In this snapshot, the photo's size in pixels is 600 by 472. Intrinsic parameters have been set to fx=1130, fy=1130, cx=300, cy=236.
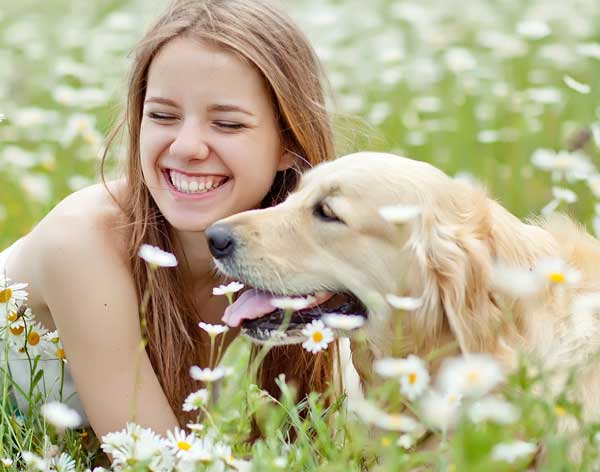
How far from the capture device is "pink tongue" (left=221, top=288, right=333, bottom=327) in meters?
3.24

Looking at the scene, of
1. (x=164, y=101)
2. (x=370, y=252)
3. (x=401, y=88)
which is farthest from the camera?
(x=401, y=88)

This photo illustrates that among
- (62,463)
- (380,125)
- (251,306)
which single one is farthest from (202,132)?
(380,125)

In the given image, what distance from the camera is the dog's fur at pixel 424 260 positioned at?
3.03 m

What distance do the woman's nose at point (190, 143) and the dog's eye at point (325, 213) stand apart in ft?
1.54

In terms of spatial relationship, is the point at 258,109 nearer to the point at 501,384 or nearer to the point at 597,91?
the point at 501,384

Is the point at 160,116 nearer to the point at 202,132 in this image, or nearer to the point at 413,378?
the point at 202,132

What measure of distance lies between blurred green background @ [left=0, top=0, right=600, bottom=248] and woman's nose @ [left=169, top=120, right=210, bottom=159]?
59 cm

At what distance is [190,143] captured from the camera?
11.5ft

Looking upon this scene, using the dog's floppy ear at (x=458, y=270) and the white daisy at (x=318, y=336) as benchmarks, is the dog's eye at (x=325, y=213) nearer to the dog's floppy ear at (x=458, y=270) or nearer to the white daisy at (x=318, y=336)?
the dog's floppy ear at (x=458, y=270)

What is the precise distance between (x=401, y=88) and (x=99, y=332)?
12.2 ft

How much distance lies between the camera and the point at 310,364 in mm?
3910

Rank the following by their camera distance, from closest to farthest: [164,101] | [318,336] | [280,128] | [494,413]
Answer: [494,413]
[318,336]
[164,101]
[280,128]

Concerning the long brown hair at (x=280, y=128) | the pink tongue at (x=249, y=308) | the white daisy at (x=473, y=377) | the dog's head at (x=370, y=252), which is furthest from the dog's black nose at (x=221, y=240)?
the white daisy at (x=473, y=377)

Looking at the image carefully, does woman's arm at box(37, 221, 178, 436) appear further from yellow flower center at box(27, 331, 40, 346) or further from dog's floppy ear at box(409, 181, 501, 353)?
dog's floppy ear at box(409, 181, 501, 353)
